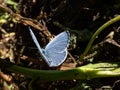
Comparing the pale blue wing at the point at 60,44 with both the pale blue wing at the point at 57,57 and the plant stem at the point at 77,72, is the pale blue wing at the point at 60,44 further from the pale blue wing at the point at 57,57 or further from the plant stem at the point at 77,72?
the plant stem at the point at 77,72

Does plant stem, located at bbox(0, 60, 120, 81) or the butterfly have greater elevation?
the butterfly

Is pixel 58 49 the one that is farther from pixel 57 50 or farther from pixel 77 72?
pixel 77 72

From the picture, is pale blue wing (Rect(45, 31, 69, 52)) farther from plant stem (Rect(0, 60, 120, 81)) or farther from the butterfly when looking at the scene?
plant stem (Rect(0, 60, 120, 81))

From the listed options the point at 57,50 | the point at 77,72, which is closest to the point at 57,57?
the point at 57,50

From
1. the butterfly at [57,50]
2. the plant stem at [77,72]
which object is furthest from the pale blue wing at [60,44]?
the plant stem at [77,72]

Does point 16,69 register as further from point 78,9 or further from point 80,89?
point 78,9

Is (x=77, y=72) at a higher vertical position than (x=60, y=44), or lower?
lower

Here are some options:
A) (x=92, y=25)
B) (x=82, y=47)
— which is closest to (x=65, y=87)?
(x=82, y=47)

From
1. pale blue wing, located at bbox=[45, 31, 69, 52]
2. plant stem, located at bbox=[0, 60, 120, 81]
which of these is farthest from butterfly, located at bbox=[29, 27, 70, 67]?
plant stem, located at bbox=[0, 60, 120, 81]

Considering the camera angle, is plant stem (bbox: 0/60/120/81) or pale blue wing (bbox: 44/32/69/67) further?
plant stem (bbox: 0/60/120/81)

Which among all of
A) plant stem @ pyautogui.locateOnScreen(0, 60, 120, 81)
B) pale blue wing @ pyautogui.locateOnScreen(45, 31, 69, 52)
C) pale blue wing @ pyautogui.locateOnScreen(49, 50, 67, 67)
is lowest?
plant stem @ pyautogui.locateOnScreen(0, 60, 120, 81)

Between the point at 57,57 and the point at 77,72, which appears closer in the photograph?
the point at 57,57
